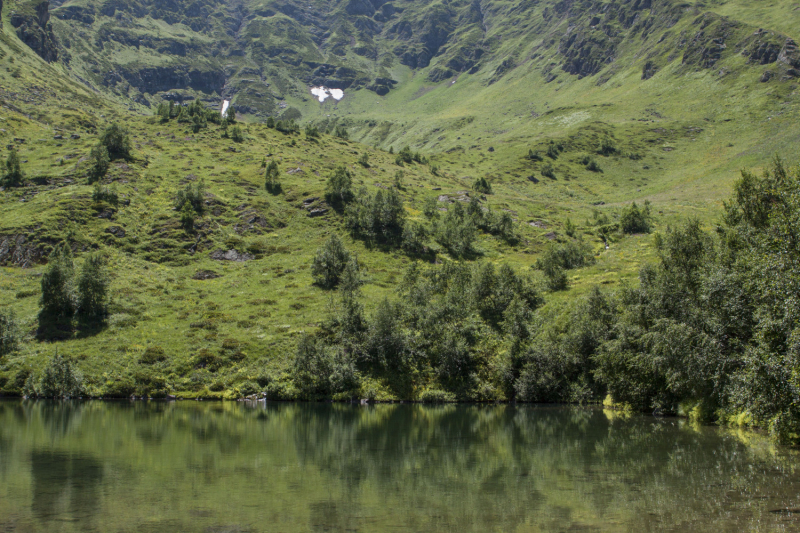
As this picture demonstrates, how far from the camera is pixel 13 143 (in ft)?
442

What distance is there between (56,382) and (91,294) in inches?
729

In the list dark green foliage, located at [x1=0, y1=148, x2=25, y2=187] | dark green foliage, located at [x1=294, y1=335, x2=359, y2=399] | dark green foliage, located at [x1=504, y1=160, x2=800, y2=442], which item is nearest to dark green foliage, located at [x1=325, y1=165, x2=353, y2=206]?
dark green foliage, located at [x1=294, y1=335, x2=359, y2=399]

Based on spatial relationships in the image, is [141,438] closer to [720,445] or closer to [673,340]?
[720,445]

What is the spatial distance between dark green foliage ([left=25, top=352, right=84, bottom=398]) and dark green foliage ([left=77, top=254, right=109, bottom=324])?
44.3 feet

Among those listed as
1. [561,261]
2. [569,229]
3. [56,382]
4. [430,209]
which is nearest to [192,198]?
[430,209]

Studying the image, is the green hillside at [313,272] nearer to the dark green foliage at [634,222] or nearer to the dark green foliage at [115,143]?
the dark green foliage at [634,222]

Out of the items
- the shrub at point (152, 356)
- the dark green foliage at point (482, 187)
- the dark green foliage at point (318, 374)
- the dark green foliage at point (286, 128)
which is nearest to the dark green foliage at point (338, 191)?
the dark green foliage at point (482, 187)

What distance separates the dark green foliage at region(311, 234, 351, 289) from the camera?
94.1 metres

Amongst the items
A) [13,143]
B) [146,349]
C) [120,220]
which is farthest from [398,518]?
[13,143]

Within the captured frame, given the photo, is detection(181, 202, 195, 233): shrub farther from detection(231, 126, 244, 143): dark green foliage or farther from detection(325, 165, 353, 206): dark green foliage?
detection(231, 126, 244, 143): dark green foliage

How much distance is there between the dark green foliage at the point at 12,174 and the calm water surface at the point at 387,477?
8932 cm

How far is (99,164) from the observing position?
118812mm

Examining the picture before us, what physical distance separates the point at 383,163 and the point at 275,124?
166ft

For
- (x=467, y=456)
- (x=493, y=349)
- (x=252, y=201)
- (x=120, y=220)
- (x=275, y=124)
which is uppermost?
(x=275, y=124)
